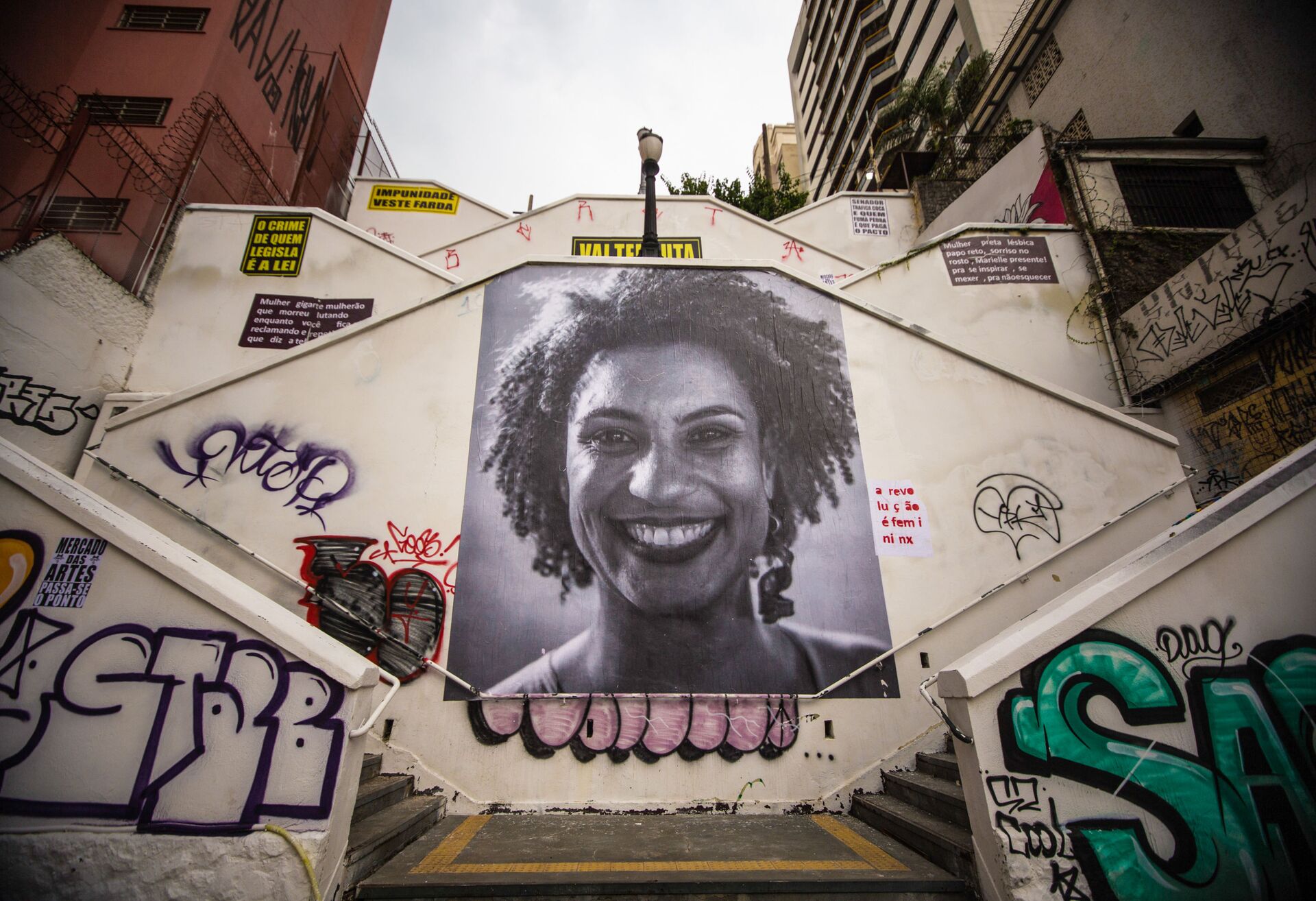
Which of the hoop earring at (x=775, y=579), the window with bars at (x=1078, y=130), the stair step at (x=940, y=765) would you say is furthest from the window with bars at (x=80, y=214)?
the window with bars at (x=1078, y=130)

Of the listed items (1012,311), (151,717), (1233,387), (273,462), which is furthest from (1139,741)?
(273,462)

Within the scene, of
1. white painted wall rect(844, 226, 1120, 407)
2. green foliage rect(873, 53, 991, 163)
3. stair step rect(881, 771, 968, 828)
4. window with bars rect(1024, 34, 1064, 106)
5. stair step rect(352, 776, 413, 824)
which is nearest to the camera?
stair step rect(881, 771, 968, 828)

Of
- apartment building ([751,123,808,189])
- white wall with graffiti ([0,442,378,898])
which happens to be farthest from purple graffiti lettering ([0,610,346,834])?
apartment building ([751,123,808,189])

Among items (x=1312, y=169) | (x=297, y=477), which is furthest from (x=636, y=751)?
(x=1312, y=169)

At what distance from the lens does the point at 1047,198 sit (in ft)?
34.0

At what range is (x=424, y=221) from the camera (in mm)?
14406

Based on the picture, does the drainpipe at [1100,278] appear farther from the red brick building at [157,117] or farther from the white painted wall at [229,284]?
the red brick building at [157,117]

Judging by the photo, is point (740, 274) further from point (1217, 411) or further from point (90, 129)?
point (90, 129)

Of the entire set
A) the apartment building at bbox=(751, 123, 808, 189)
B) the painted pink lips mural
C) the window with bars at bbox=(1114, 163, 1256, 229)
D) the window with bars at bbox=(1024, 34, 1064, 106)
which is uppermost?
the apartment building at bbox=(751, 123, 808, 189)

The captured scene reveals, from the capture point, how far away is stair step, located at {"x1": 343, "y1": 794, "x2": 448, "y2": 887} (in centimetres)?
344

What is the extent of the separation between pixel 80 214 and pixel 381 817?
10038 mm

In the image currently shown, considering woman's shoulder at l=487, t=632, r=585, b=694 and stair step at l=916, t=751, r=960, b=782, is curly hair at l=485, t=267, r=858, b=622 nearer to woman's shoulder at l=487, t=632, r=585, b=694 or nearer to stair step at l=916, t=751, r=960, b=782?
woman's shoulder at l=487, t=632, r=585, b=694

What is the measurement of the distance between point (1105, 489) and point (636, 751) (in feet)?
19.3

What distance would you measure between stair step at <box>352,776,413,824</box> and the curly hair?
A: 2158mm
